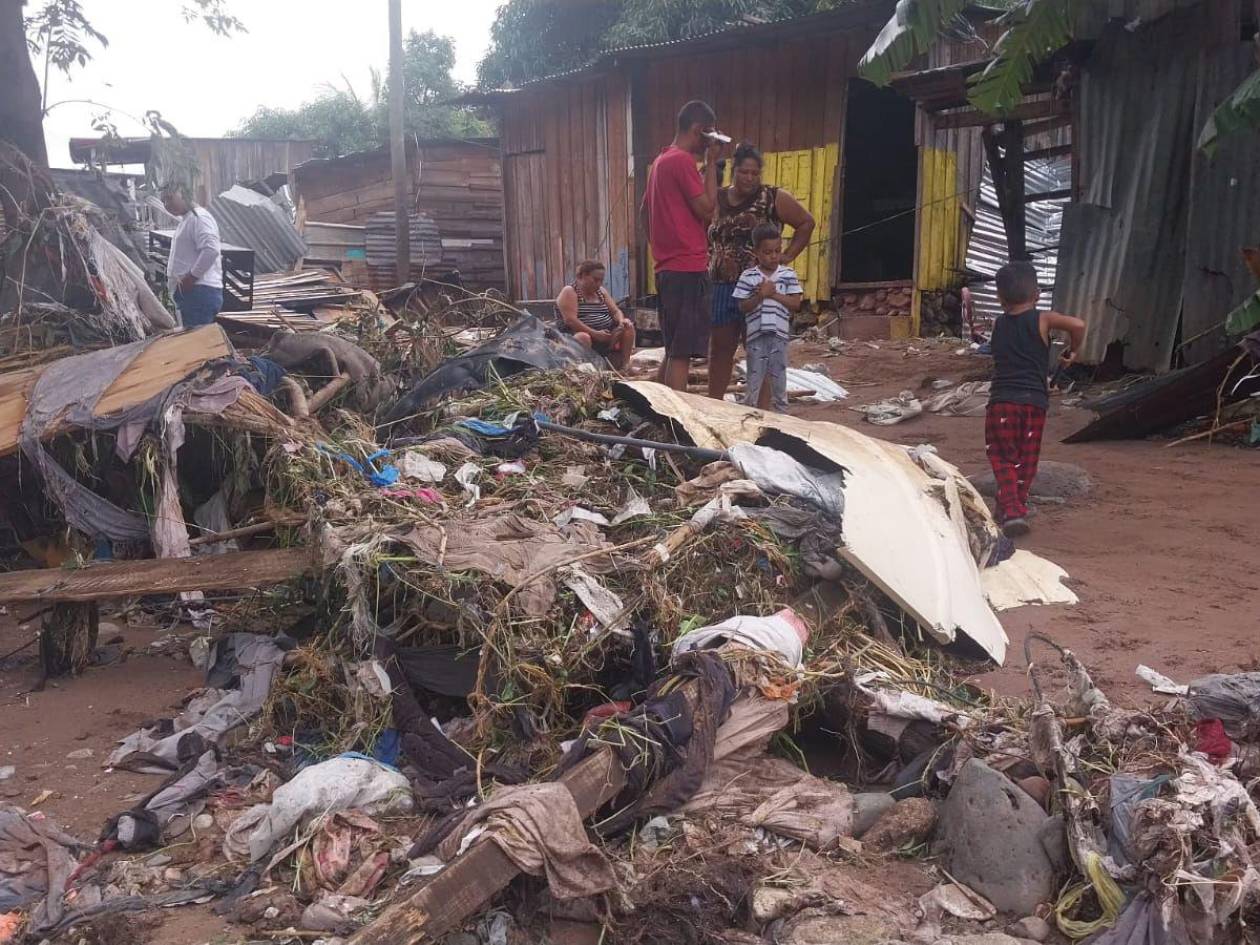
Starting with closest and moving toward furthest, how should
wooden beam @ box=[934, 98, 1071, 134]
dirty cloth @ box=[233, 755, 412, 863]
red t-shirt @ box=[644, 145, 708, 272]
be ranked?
1. dirty cloth @ box=[233, 755, 412, 863]
2. red t-shirt @ box=[644, 145, 708, 272]
3. wooden beam @ box=[934, 98, 1071, 134]

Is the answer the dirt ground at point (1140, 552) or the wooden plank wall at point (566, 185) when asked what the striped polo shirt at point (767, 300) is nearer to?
the dirt ground at point (1140, 552)

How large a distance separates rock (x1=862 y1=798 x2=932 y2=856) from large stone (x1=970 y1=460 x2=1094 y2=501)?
12.1 ft

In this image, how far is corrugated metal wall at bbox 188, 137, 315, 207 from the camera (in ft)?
77.2

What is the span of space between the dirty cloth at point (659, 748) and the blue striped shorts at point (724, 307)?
12.7 feet

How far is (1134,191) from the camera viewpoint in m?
8.48

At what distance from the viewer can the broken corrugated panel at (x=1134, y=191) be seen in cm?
819

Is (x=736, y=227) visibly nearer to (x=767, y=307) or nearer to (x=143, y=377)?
(x=767, y=307)

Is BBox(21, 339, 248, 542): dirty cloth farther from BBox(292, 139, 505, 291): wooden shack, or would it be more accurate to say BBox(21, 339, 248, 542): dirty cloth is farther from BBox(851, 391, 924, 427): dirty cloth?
BBox(292, 139, 505, 291): wooden shack

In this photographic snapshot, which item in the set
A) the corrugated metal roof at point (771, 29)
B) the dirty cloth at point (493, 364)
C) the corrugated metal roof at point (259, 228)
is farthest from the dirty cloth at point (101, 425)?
the corrugated metal roof at point (259, 228)

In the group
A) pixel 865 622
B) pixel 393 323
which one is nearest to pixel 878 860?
pixel 865 622

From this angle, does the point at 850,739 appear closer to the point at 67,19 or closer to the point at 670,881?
the point at 670,881

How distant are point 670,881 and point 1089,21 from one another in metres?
8.18

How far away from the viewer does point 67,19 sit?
31.9 ft

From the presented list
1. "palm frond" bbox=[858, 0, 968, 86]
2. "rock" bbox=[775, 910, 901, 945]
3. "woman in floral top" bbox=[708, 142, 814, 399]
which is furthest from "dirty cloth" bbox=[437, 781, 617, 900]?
"palm frond" bbox=[858, 0, 968, 86]
